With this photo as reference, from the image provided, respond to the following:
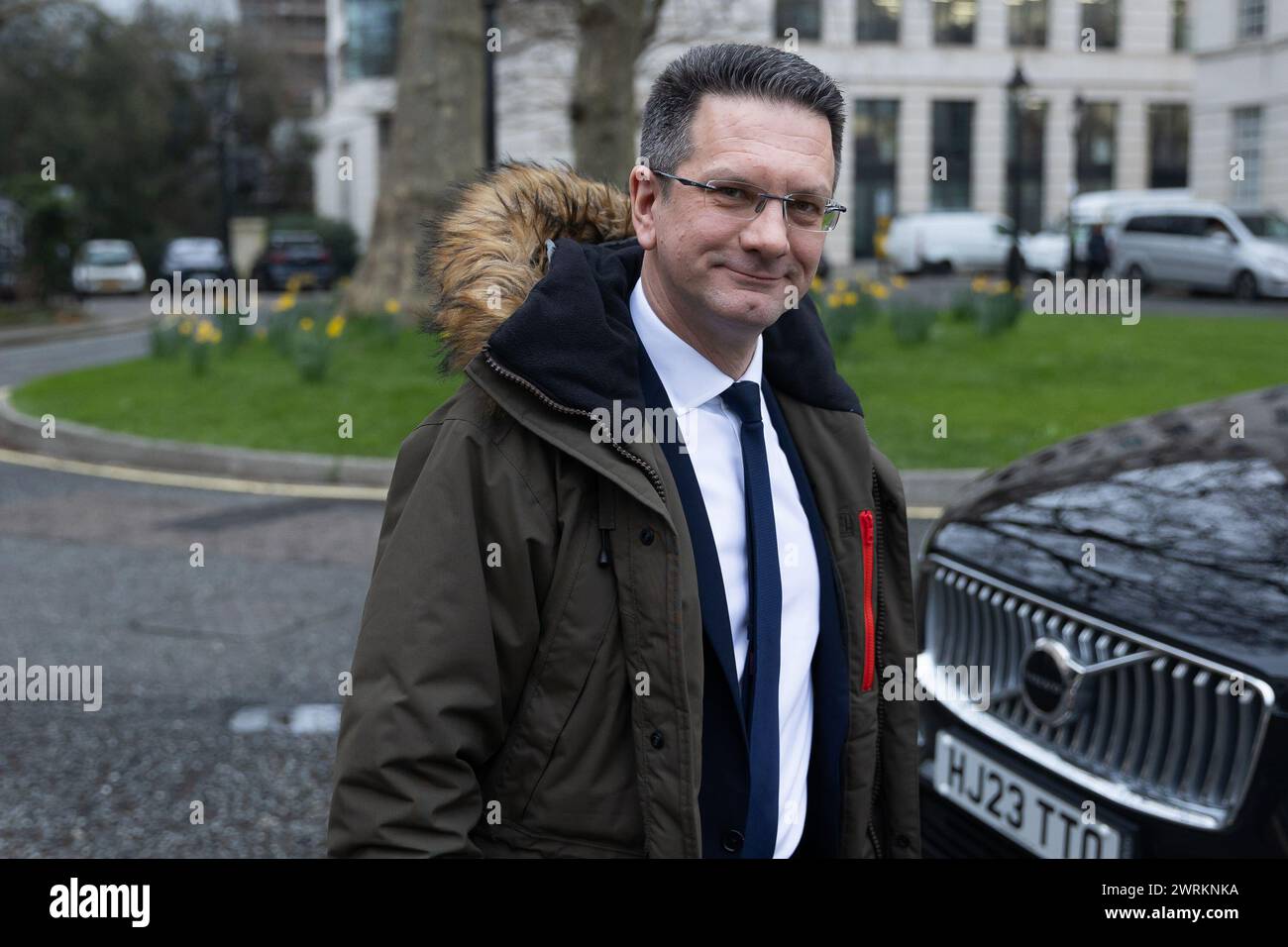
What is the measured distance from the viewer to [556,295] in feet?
6.08

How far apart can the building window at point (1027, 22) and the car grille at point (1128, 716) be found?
45.6 m

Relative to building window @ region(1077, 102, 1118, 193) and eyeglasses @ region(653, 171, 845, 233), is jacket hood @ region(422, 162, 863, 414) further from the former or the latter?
building window @ region(1077, 102, 1118, 193)

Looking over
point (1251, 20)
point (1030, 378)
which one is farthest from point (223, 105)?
point (1251, 20)

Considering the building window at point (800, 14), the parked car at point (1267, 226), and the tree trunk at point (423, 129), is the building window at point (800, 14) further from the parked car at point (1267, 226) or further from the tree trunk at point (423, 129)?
the tree trunk at point (423, 129)

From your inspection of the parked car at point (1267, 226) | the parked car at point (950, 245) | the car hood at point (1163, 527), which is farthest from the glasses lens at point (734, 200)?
the parked car at point (950, 245)

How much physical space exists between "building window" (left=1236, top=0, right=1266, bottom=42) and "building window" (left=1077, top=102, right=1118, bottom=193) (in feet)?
42.3

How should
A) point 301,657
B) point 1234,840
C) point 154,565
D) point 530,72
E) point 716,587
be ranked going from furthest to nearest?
point 530,72 → point 154,565 → point 301,657 → point 1234,840 → point 716,587

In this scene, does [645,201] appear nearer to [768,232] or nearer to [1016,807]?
[768,232]

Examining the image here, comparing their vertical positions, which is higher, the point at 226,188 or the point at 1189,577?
the point at 226,188

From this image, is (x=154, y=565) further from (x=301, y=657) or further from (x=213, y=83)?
(x=213, y=83)

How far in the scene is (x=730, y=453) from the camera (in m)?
1.96

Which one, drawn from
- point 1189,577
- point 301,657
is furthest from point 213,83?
point 1189,577

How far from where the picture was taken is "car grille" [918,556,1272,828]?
93.2 inches

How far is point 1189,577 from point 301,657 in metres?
3.77
